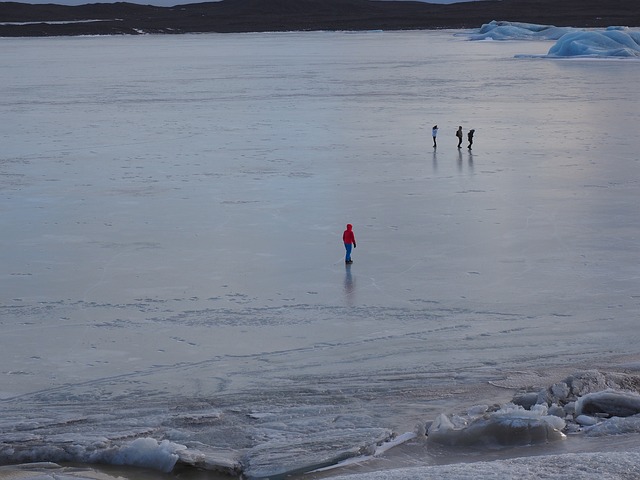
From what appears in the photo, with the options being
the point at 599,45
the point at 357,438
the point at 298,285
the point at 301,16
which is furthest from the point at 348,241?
the point at 301,16

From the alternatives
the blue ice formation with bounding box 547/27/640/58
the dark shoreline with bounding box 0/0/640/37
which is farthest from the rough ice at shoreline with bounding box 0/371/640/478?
the dark shoreline with bounding box 0/0/640/37

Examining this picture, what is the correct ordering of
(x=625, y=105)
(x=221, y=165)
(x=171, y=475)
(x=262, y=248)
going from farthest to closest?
(x=625, y=105)
(x=221, y=165)
(x=262, y=248)
(x=171, y=475)

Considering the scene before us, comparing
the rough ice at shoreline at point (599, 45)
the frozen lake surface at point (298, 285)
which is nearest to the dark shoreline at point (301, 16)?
the rough ice at shoreline at point (599, 45)

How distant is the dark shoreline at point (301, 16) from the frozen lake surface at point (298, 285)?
8033 cm

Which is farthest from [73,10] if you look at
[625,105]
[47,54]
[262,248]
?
[262,248]

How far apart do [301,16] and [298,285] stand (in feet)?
423

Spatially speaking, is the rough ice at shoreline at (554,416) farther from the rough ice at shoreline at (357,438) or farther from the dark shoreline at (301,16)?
the dark shoreline at (301,16)

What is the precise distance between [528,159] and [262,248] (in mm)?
6496

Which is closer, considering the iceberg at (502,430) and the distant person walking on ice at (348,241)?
the iceberg at (502,430)

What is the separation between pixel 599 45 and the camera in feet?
141

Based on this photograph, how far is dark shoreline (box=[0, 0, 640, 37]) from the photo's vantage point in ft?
338

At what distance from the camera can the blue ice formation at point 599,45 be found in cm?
4184

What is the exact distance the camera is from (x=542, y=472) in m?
4.78

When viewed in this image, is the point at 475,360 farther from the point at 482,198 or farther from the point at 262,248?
the point at 482,198
